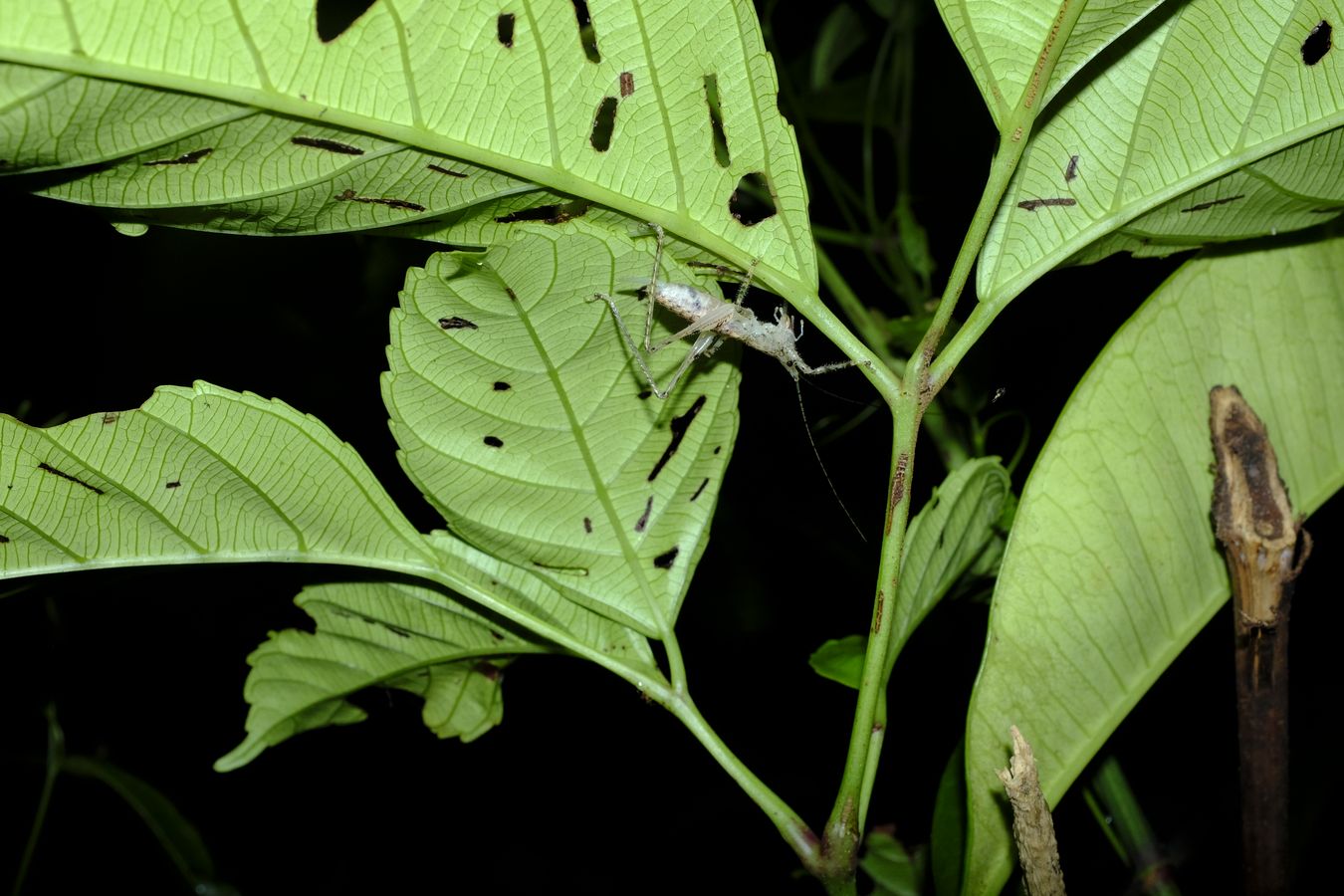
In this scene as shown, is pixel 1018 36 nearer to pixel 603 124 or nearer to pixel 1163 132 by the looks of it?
pixel 1163 132

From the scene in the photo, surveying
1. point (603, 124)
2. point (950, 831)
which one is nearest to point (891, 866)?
point (950, 831)

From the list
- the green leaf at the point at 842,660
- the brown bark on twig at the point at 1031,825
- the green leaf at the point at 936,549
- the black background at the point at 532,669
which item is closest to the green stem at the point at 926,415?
the black background at the point at 532,669

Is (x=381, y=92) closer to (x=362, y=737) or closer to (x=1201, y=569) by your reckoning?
(x=1201, y=569)

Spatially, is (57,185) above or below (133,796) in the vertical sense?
above

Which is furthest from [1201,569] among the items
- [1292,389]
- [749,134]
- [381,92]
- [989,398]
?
[381,92]

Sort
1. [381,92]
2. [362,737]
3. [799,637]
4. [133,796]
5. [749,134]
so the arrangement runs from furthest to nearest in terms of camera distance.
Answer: [362,737]
[799,637]
[133,796]
[749,134]
[381,92]

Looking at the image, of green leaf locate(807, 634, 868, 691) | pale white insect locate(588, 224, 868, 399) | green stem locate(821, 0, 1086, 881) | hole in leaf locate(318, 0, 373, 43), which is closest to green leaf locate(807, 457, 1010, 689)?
green leaf locate(807, 634, 868, 691)
